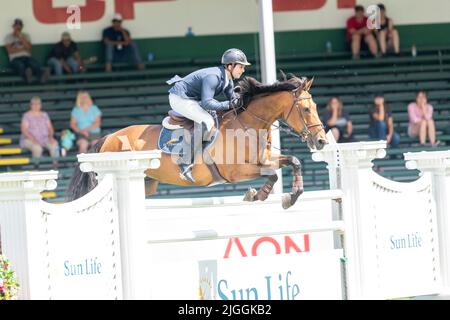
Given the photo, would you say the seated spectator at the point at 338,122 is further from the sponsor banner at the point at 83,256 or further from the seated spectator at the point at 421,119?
the sponsor banner at the point at 83,256

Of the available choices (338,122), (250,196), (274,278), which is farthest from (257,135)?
(338,122)

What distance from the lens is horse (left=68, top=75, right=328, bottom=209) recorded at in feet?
37.5

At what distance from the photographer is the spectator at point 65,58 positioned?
19219 mm

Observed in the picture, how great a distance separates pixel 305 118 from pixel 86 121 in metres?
7.07

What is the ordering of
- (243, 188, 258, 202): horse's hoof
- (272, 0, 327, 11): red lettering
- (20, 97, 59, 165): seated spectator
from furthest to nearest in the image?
1. (272, 0, 327, 11): red lettering
2. (20, 97, 59, 165): seated spectator
3. (243, 188, 258, 202): horse's hoof

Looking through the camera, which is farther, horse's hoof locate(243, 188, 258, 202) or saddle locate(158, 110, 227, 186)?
saddle locate(158, 110, 227, 186)

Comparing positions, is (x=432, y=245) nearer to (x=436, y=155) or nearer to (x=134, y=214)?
(x=436, y=155)

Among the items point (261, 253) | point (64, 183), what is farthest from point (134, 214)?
point (64, 183)

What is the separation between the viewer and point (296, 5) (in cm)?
2088

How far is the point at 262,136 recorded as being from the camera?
11695mm

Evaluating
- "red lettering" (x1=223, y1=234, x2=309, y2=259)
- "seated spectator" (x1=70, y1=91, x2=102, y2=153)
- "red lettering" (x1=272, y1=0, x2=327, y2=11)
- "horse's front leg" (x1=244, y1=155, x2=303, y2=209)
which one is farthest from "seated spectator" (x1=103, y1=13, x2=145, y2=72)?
"red lettering" (x1=223, y1=234, x2=309, y2=259)

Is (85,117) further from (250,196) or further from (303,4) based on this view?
(250,196)

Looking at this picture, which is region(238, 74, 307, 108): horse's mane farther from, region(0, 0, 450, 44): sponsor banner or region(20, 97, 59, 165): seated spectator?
region(0, 0, 450, 44): sponsor banner

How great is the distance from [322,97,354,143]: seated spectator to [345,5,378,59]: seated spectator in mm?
2120
